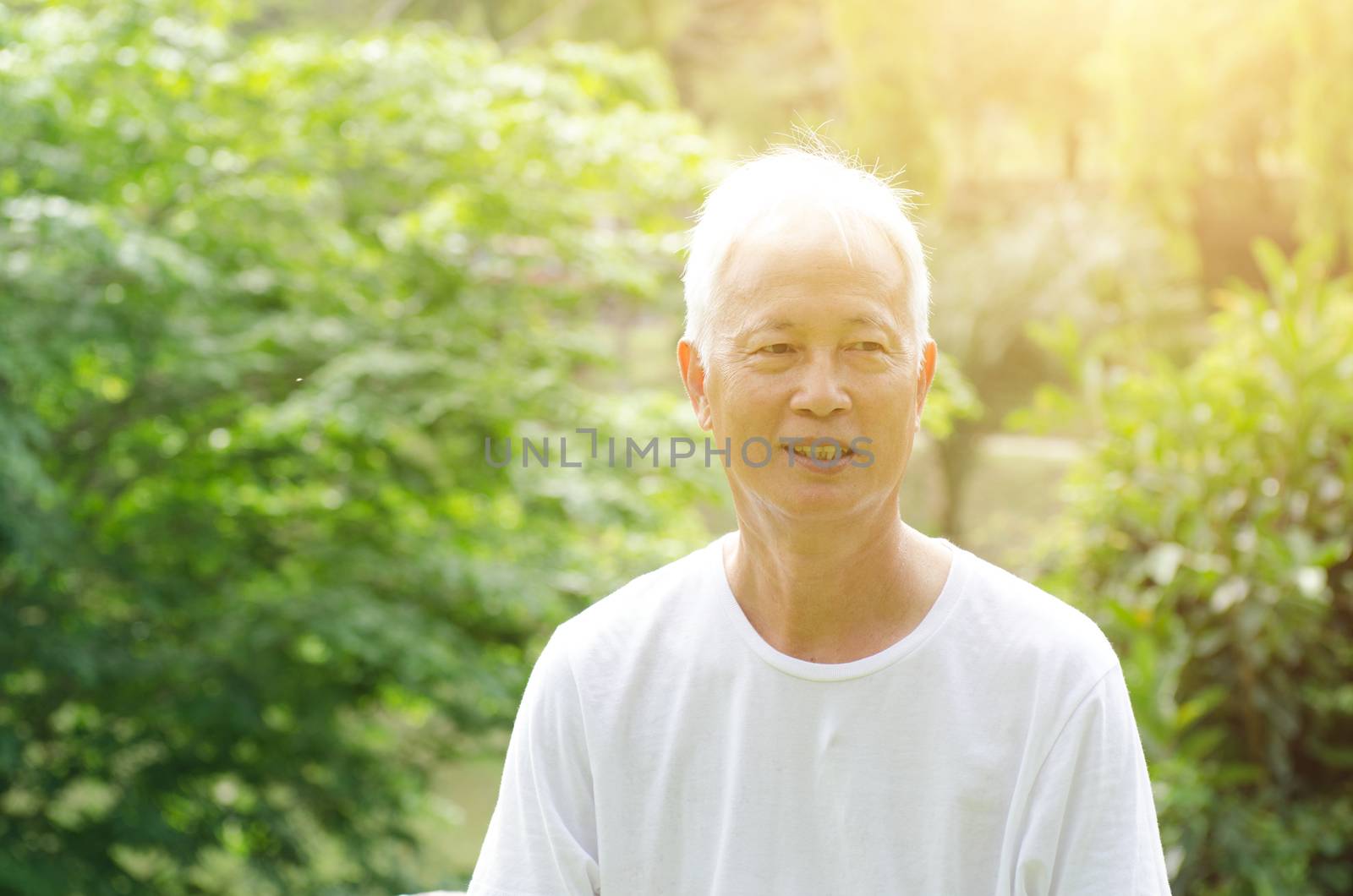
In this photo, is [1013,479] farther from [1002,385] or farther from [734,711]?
[734,711]

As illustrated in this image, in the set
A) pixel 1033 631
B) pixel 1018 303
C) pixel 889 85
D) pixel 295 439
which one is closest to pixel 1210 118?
pixel 889 85

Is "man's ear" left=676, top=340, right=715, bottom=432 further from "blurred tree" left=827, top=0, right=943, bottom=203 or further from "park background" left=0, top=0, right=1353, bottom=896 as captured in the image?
"blurred tree" left=827, top=0, right=943, bottom=203

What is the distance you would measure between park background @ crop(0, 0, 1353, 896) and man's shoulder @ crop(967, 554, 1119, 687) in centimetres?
225

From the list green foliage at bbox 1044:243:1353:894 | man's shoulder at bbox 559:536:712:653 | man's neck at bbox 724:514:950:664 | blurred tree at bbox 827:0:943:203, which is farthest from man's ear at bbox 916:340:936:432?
blurred tree at bbox 827:0:943:203

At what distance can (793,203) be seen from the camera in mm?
1305

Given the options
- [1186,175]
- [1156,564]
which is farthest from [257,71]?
Answer: [1186,175]

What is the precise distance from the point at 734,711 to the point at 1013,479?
1505 cm

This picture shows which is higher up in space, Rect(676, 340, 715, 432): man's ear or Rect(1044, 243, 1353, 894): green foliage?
Rect(676, 340, 715, 432): man's ear

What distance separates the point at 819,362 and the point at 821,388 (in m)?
0.03

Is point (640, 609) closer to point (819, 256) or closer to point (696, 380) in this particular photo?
point (696, 380)

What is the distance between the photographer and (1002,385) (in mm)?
12086

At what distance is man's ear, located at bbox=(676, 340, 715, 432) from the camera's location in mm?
1393

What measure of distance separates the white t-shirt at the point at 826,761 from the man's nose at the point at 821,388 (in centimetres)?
23

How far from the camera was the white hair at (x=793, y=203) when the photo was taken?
1302 mm
